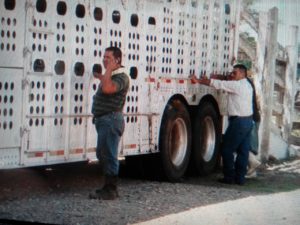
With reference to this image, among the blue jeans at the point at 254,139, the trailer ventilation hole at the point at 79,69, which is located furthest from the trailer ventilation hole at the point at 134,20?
the blue jeans at the point at 254,139

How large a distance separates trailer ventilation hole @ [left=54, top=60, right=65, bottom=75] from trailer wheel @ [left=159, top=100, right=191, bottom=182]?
7.37ft

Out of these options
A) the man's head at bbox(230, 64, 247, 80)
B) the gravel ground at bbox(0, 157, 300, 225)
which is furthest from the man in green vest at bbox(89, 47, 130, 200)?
the man's head at bbox(230, 64, 247, 80)

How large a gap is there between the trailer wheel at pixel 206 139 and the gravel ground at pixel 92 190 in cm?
22

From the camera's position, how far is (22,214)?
25.9 feet

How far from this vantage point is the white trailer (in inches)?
326

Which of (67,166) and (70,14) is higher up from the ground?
(70,14)

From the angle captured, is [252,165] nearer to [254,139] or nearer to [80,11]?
[254,139]

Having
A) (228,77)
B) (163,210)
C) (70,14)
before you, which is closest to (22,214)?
(163,210)

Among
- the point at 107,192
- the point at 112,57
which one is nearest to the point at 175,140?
the point at 107,192

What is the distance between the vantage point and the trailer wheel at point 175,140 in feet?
35.3

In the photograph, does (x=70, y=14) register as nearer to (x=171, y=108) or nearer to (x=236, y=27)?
(x=171, y=108)

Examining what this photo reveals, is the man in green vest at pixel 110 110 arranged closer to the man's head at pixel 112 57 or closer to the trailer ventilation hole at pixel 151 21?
the man's head at pixel 112 57

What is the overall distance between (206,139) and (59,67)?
390 centimetres

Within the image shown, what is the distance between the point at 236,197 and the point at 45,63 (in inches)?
122
